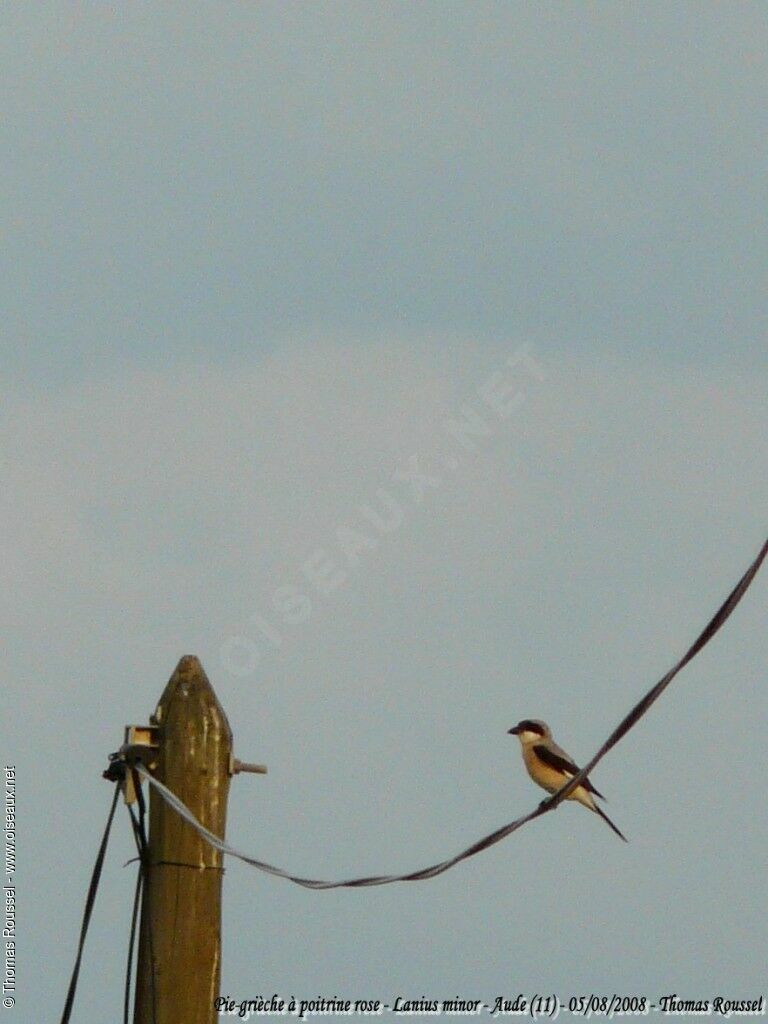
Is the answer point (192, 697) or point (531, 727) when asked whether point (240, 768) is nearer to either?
point (192, 697)

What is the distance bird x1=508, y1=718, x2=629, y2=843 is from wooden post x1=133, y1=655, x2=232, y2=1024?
4021mm

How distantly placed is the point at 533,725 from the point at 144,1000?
15.7 ft

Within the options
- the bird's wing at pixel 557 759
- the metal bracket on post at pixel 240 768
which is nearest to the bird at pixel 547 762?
the bird's wing at pixel 557 759

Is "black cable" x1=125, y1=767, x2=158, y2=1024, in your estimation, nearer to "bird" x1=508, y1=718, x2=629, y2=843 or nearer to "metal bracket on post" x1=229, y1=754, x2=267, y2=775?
"metal bracket on post" x1=229, y1=754, x2=267, y2=775

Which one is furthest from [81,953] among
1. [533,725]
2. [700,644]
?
[533,725]

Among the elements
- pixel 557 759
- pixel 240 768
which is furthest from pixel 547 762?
pixel 240 768

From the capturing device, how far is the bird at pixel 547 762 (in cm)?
1164

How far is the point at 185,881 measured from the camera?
780cm

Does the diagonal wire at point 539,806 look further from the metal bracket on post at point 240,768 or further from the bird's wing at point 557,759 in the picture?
the bird's wing at point 557,759

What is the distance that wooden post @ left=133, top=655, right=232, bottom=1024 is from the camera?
305 inches

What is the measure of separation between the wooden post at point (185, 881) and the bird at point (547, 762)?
4021 mm

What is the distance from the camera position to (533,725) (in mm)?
12070

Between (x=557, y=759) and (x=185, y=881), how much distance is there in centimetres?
441

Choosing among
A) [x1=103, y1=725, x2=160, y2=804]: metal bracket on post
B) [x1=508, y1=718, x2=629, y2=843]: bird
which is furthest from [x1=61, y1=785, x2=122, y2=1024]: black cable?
[x1=508, y1=718, x2=629, y2=843]: bird
